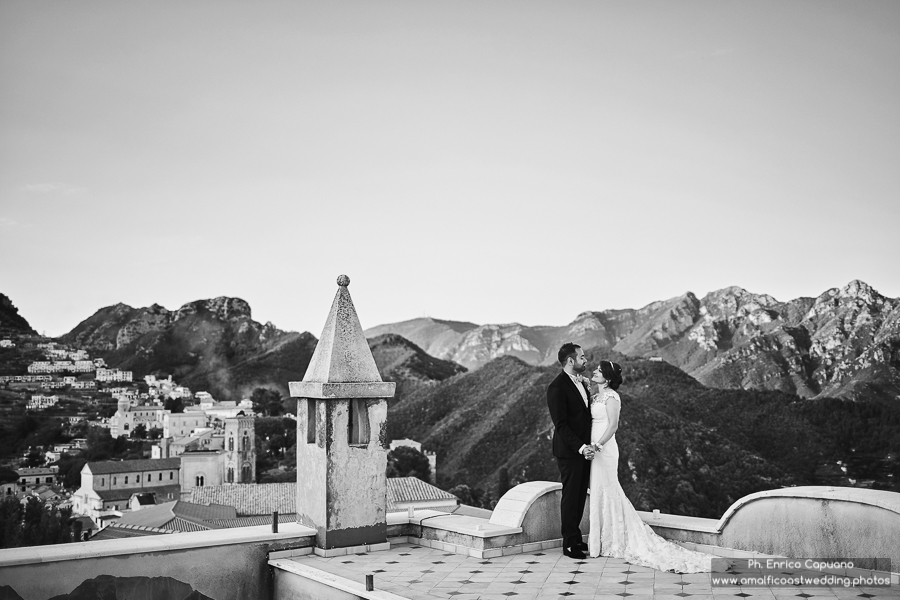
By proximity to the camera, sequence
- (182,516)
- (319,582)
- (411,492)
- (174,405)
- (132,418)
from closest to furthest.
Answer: (319,582)
(411,492)
(182,516)
(132,418)
(174,405)

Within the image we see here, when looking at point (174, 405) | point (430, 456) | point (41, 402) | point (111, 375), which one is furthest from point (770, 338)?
point (111, 375)

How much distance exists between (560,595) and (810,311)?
91.4 m

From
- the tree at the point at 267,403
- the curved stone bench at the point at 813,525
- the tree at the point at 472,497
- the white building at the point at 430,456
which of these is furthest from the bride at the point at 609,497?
the tree at the point at 267,403

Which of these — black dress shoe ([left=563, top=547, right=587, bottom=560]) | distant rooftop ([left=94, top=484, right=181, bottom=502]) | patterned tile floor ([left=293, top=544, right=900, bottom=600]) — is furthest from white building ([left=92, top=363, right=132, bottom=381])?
black dress shoe ([left=563, top=547, right=587, bottom=560])

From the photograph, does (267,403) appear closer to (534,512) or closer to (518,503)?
(518,503)

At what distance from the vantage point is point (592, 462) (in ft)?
22.1

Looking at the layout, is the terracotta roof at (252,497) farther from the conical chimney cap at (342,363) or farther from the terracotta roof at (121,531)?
the conical chimney cap at (342,363)

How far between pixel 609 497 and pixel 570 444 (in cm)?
58

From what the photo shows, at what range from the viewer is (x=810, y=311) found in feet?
283

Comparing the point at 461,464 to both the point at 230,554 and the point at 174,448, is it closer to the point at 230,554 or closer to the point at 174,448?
the point at 174,448

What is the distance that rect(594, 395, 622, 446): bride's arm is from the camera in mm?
6523

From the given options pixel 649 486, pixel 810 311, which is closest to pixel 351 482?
pixel 649 486

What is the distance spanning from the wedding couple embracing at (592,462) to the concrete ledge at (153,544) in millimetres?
2463

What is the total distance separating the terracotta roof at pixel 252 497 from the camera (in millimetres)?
46312
